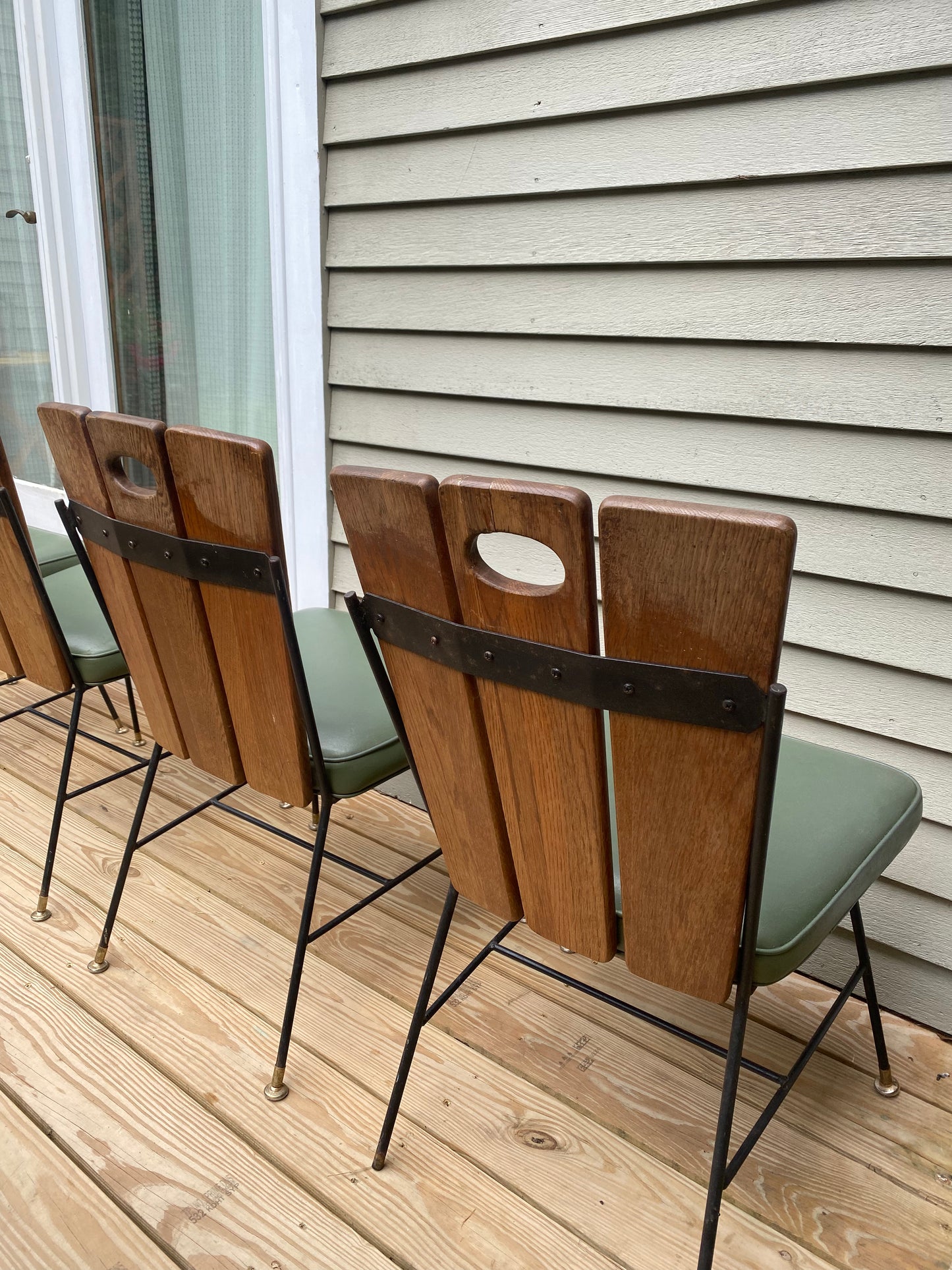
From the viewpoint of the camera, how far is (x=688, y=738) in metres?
0.83

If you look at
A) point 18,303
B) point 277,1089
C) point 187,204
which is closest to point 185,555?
point 277,1089

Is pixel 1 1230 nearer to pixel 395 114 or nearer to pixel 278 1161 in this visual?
pixel 278 1161

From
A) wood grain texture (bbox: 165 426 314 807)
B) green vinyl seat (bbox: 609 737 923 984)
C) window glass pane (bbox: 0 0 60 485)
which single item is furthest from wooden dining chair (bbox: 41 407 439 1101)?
window glass pane (bbox: 0 0 60 485)

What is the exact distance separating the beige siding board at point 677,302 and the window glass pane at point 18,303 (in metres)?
1.79

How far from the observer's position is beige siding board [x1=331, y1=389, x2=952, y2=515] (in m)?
1.42

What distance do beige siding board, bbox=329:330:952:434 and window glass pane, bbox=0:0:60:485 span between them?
5.85ft

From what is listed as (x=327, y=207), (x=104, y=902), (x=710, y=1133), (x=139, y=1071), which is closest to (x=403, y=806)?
(x=104, y=902)

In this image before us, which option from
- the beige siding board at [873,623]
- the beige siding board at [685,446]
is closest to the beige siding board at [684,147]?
the beige siding board at [685,446]

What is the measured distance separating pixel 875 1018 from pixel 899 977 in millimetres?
286

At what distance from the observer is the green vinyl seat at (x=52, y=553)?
2.32 metres

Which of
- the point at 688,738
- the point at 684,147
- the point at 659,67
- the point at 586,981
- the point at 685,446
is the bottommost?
the point at 586,981

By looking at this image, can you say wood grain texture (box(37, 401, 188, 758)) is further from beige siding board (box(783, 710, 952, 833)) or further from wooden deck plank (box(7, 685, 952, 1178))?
beige siding board (box(783, 710, 952, 833))

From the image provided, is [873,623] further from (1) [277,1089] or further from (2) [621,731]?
(1) [277,1089]

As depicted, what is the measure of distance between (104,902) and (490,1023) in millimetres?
832
